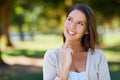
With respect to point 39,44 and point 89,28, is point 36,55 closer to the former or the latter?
point 89,28

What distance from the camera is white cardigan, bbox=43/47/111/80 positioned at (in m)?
3.57

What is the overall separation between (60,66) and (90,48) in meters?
0.37

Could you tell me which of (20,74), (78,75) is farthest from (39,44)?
(78,75)

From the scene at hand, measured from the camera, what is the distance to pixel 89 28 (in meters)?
3.72

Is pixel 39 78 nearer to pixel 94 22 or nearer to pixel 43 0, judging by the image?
pixel 94 22

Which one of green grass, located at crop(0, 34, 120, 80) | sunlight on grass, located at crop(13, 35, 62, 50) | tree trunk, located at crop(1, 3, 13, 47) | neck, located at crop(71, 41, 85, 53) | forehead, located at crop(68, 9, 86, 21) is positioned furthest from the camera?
sunlight on grass, located at crop(13, 35, 62, 50)

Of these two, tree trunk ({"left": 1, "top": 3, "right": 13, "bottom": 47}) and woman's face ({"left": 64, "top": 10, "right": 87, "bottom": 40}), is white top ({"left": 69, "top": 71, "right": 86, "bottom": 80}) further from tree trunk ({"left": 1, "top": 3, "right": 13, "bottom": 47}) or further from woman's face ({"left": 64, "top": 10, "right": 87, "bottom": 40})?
tree trunk ({"left": 1, "top": 3, "right": 13, "bottom": 47})

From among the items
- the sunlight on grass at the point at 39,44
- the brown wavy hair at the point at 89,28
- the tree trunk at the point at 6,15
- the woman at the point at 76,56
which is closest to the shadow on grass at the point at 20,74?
the sunlight on grass at the point at 39,44

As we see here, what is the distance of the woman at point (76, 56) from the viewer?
3.56 meters

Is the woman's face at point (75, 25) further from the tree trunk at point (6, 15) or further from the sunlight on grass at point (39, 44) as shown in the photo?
the tree trunk at point (6, 15)

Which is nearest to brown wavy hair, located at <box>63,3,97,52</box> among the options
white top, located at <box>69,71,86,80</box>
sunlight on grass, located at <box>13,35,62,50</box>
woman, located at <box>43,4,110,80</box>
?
woman, located at <box>43,4,110,80</box>

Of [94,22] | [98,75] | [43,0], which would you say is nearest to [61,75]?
[98,75]

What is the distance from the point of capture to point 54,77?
3.57m

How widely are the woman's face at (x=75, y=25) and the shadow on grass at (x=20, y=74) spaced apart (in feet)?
30.8
